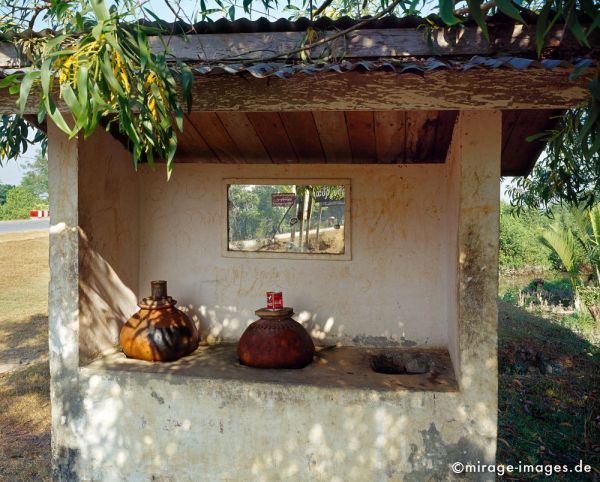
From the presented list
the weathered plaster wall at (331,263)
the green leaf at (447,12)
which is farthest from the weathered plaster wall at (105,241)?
the green leaf at (447,12)

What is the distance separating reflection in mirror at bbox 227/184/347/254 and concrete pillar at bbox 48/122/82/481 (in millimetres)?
1403

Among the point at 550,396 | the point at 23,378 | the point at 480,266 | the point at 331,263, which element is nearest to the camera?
the point at 480,266

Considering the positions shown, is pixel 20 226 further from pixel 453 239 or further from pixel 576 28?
pixel 576 28

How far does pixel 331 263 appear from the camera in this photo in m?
4.37

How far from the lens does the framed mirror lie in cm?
436

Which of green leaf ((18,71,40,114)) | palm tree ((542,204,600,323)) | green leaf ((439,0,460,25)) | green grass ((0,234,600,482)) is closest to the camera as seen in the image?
green leaf ((439,0,460,25))

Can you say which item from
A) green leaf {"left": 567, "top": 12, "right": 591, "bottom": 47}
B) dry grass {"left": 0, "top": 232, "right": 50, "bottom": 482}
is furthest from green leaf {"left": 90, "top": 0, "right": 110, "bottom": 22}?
dry grass {"left": 0, "top": 232, "right": 50, "bottom": 482}

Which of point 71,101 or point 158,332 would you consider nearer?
point 71,101

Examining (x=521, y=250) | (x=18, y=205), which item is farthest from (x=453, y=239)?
(x=18, y=205)

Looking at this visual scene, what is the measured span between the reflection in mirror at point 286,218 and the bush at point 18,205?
114 ft

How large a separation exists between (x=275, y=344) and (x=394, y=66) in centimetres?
211

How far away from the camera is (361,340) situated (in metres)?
4.31

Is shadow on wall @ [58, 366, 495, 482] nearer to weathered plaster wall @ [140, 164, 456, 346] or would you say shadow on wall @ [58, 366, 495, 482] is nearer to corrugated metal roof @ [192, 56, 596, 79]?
weathered plaster wall @ [140, 164, 456, 346]

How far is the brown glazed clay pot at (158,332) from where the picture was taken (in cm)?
373
